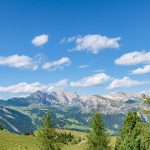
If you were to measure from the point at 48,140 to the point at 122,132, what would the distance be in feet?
43.8

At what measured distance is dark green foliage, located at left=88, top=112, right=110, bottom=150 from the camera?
65.0 m

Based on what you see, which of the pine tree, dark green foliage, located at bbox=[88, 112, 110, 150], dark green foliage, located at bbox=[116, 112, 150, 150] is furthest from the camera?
the pine tree

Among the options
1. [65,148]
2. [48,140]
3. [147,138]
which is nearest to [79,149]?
[65,148]

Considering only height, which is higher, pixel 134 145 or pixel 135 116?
pixel 135 116

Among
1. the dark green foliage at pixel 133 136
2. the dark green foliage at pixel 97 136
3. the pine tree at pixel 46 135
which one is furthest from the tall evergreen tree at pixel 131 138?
the pine tree at pixel 46 135

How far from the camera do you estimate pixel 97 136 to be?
6512 centimetres

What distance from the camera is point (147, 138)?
1176 inches

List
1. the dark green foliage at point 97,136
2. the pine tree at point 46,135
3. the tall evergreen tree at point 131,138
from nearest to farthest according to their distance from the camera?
the tall evergreen tree at point 131,138
the dark green foliage at point 97,136
the pine tree at point 46,135

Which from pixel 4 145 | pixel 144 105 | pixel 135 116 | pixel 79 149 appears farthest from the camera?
pixel 79 149

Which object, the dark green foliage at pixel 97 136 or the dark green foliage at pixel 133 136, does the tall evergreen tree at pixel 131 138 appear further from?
the dark green foliage at pixel 97 136

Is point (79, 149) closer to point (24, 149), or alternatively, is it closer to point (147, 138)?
point (24, 149)

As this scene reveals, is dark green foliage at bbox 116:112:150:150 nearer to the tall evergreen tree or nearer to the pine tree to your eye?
the tall evergreen tree

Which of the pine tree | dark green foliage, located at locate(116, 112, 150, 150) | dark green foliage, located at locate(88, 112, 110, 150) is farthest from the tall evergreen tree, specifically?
the pine tree

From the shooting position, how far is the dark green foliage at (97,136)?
65000mm
